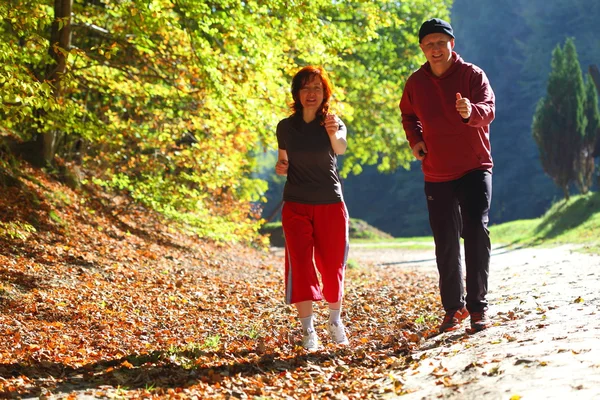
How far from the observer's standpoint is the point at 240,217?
60.9 feet

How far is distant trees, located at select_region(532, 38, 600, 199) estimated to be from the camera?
31.8 metres

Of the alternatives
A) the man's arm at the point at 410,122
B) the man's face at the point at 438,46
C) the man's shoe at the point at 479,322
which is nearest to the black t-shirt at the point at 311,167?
the man's arm at the point at 410,122

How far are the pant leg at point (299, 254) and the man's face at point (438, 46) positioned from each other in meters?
1.57

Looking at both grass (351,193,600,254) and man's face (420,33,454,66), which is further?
A: grass (351,193,600,254)

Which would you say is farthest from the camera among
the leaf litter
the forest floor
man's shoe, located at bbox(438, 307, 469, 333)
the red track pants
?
man's shoe, located at bbox(438, 307, 469, 333)

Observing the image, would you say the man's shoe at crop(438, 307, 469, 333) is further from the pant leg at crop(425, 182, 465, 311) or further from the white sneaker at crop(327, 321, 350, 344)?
the white sneaker at crop(327, 321, 350, 344)

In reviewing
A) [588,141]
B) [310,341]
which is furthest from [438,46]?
[588,141]

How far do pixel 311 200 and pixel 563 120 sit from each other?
29050 millimetres

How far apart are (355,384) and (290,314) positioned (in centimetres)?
358

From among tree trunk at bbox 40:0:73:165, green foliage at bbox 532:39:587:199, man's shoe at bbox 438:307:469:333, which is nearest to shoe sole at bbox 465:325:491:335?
man's shoe at bbox 438:307:469:333

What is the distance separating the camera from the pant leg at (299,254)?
18.2ft

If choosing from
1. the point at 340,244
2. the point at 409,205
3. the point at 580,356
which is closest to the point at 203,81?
the point at 340,244

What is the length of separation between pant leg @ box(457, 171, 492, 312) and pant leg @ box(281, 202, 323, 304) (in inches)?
49.2

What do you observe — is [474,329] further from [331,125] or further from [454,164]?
[331,125]
